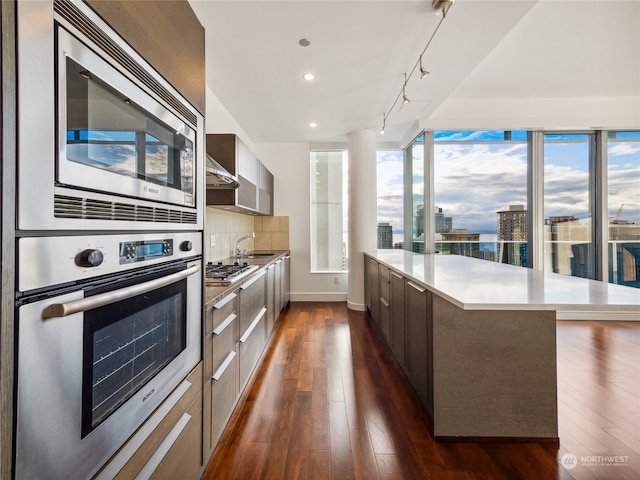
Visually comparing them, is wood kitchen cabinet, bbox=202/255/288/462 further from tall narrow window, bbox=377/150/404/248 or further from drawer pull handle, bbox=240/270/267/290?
tall narrow window, bbox=377/150/404/248

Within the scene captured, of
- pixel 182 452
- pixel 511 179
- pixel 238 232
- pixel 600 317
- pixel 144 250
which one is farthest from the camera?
pixel 511 179

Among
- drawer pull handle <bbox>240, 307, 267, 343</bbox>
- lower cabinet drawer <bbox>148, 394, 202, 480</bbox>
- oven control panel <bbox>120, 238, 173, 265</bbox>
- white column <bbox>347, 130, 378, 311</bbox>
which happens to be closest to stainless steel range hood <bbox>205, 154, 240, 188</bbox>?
oven control panel <bbox>120, 238, 173, 265</bbox>

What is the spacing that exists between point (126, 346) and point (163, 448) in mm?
434

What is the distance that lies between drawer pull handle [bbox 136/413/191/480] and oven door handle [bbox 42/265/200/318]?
56 cm

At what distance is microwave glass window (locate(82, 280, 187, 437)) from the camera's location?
0.70m

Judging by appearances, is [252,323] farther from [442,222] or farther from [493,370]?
[442,222]

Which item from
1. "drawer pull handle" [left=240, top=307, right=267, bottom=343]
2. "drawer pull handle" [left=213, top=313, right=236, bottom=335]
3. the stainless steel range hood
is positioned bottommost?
"drawer pull handle" [left=240, top=307, right=267, bottom=343]

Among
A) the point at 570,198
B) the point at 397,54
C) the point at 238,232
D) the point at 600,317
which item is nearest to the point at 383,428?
the point at 397,54

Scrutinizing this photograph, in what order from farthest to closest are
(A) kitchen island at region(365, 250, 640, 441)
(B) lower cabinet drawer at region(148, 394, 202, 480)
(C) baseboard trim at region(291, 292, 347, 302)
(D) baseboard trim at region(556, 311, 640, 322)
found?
(C) baseboard trim at region(291, 292, 347, 302) → (D) baseboard trim at region(556, 311, 640, 322) → (A) kitchen island at region(365, 250, 640, 441) → (B) lower cabinet drawer at region(148, 394, 202, 480)

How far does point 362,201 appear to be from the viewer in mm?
4211

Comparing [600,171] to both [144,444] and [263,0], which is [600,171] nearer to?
[263,0]

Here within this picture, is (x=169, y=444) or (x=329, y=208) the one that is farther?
(x=329, y=208)

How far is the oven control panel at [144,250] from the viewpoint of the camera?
808 millimetres

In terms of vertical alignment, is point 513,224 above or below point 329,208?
below
